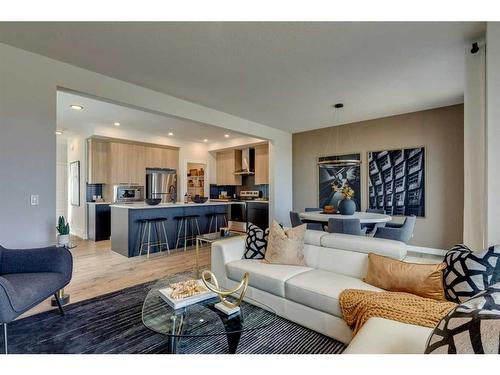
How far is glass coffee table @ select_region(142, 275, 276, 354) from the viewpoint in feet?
5.05

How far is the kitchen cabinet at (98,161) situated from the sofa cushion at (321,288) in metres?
5.59

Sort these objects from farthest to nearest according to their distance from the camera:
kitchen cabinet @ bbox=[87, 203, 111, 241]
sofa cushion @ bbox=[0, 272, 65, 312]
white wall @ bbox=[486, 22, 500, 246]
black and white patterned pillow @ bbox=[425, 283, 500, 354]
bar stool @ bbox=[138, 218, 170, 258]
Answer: kitchen cabinet @ bbox=[87, 203, 111, 241] < bar stool @ bbox=[138, 218, 170, 258] < white wall @ bbox=[486, 22, 500, 246] < sofa cushion @ bbox=[0, 272, 65, 312] < black and white patterned pillow @ bbox=[425, 283, 500, 354]

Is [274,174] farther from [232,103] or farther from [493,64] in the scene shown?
[493,64]

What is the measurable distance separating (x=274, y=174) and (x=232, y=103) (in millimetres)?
2117

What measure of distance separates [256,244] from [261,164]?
14.2 ft

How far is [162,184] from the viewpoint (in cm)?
708

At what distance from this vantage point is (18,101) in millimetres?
2525

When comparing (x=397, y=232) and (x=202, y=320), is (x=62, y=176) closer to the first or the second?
(x=202, y=320)

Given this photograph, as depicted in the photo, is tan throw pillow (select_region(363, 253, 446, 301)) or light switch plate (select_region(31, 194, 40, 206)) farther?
light switch plate (select_region(31, 194, 40, 206))

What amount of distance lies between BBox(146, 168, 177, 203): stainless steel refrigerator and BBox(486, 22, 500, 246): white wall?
6.47m

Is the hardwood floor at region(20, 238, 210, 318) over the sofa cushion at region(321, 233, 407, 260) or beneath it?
beneath

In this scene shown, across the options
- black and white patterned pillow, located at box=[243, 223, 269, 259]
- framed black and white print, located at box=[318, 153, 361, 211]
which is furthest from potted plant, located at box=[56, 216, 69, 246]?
framed black and white print, located at box=[318, 153, 361, 211]

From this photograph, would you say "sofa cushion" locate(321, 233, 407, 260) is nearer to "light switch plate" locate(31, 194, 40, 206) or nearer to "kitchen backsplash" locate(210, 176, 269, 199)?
"light switch plate" locate(31, 194, 40, 206)
